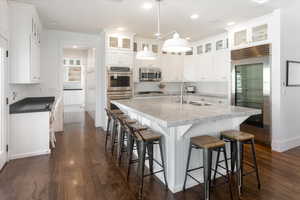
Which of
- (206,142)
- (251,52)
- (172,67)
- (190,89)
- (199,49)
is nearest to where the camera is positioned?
(206,142)

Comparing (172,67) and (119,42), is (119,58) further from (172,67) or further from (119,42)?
(172,67)

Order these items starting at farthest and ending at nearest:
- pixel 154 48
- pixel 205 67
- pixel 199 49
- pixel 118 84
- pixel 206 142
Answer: pixel 199 49
pixel 154 48
pixel 205 67
pixel 118 84
pixel 206 142

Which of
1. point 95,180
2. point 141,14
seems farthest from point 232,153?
point 141,14

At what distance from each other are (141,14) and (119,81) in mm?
1898

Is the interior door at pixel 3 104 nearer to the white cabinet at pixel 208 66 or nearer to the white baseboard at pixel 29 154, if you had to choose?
the white baseboard at pixel 29 154

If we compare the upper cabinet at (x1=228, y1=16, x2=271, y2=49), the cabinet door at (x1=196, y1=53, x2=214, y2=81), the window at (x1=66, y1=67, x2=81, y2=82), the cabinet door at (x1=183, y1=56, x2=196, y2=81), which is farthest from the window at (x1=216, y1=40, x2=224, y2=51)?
the window at (x1=66, y1=67, x2=81, y2=82)

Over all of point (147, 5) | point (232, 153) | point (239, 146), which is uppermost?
point (147, 5)

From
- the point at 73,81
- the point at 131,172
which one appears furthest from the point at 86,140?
the point at 73,81

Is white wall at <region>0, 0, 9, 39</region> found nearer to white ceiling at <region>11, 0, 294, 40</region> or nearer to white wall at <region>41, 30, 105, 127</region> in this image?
white ceiling at <region>11, 0, 294, 40</region>

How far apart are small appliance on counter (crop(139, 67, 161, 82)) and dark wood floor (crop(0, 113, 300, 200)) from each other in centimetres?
276

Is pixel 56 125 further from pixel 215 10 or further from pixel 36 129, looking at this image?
pixel 215 10

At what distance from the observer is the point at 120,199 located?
6.72 ft

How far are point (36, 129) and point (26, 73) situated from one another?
1.04m

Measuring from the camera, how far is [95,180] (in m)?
2.47
